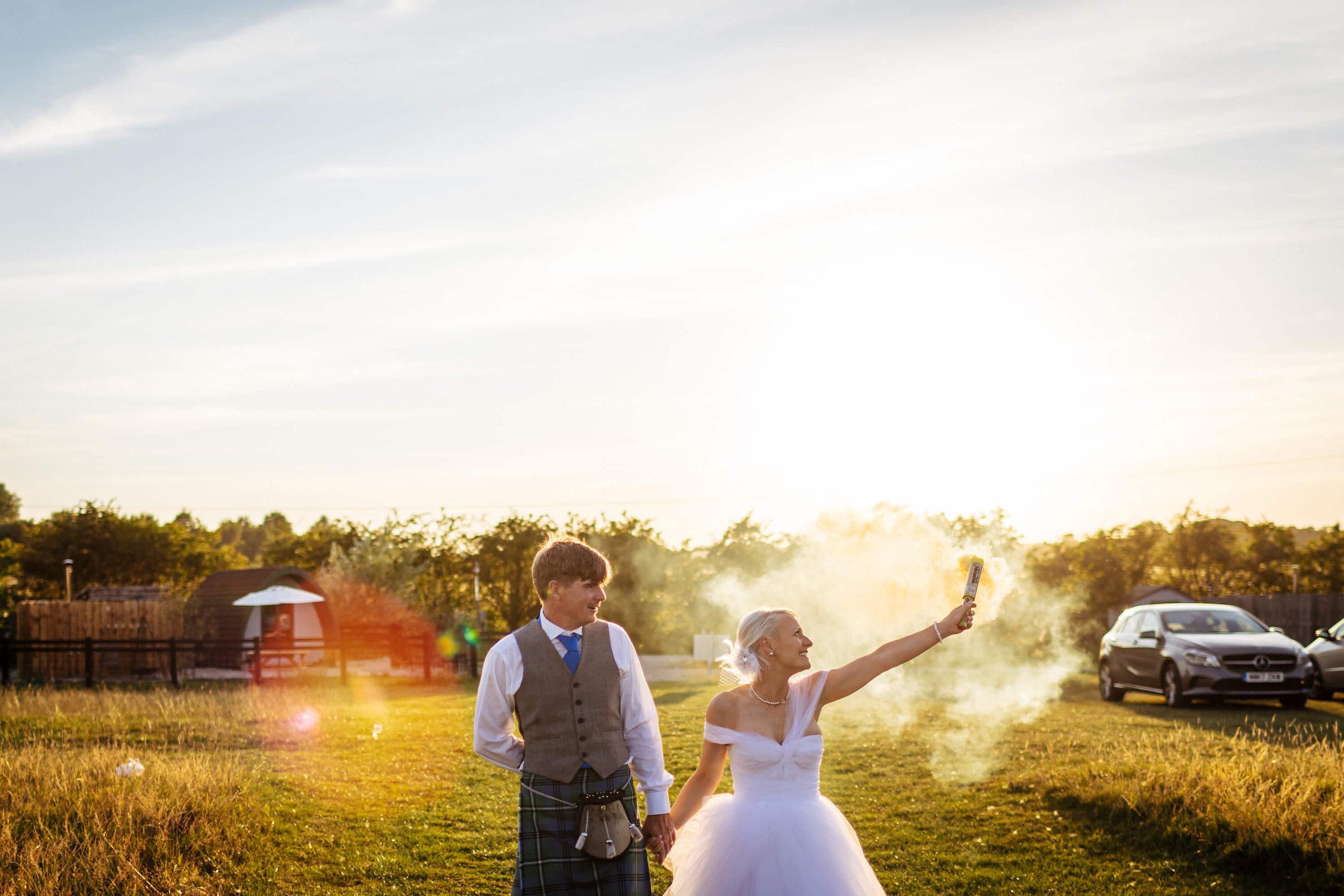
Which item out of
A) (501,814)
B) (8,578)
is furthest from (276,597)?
(8,578)

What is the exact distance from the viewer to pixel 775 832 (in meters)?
4.89

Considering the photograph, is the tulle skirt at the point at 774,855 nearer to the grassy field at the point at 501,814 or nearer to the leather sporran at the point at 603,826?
the leather sporran at the point at 603,826

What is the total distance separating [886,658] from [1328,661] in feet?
62.9

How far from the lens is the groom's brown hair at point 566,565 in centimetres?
470

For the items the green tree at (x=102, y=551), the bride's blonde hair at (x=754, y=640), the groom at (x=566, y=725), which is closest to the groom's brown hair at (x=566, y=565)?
the groom at (x=566, y=725)

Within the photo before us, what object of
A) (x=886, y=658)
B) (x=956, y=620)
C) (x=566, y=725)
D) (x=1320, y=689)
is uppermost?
(x=956, y=620)

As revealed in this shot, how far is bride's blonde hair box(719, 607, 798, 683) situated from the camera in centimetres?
502

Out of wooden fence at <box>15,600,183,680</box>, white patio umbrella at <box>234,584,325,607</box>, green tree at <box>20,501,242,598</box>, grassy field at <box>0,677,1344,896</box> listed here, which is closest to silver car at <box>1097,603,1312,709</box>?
grassy field at <box>0,677,1344,896</box>

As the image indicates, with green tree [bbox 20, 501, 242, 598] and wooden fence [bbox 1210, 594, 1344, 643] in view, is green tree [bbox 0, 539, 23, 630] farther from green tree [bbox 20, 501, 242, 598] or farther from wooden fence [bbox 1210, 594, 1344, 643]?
wooden fence [bbox 1210, 594, 1344, 643]

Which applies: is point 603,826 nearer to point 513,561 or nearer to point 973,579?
point 973,579

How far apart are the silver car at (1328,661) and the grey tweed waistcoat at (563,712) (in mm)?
19116

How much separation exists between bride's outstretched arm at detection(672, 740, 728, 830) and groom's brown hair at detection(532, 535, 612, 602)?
1009 millimetres

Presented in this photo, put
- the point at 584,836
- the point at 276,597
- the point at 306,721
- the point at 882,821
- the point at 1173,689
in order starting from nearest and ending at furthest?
the point at 584,836 < the point at 882,821 < the point at 306,721 < the point at 1173,689 < the point at 276,597

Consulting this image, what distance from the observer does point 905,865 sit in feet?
28.6
